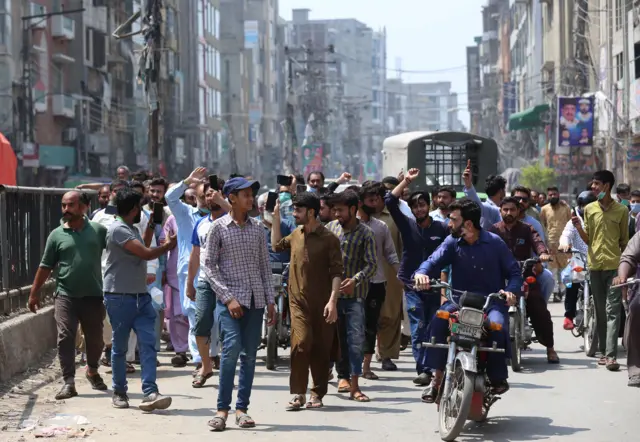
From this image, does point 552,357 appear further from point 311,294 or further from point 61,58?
point 61,58

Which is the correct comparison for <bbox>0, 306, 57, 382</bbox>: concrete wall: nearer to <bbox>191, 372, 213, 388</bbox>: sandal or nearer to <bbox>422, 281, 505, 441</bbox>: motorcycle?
<bbox>191, 372, 213, 388</bbox>: sandal

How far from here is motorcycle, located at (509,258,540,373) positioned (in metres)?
12.1

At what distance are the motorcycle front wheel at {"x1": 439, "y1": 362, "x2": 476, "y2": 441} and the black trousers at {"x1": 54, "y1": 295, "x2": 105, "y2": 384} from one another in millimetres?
3317

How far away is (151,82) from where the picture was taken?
2898 cm

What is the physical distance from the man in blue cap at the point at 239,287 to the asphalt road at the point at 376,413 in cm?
31

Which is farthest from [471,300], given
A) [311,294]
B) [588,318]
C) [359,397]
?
[588,318]

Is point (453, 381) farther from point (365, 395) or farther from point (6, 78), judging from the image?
point (6, 78)

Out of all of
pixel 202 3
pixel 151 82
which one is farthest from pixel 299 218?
pixel 202 3

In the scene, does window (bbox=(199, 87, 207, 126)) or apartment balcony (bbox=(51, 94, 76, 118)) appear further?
window (bbox=(199, 87, 207, 126))

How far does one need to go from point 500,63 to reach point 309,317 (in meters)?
122

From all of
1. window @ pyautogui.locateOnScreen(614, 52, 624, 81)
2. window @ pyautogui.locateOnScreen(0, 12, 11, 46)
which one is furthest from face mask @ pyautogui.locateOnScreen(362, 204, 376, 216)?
window @ pyautogui.locateOnScreen(0, 12, 11, 46)

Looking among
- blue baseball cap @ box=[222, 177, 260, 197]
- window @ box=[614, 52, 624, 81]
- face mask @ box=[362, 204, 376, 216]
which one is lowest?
face mask @ box=[362, 204, 376, 216]

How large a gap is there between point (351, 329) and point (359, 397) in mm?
563

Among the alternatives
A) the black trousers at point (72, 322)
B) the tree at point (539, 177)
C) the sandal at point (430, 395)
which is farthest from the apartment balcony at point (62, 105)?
the sandal at point (430, 395)
